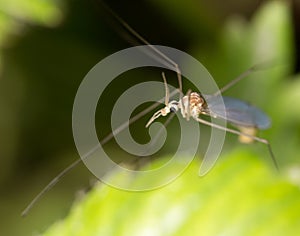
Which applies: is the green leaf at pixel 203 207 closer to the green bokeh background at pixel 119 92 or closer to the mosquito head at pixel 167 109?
the green bokeh background at pixel 119 92

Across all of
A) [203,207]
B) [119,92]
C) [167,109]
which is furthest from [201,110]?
[119,92]

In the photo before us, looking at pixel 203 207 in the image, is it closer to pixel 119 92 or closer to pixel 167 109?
pixel 167 109

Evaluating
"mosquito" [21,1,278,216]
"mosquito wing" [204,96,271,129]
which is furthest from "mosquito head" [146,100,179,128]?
"mosquito wing" [204,96,271,129]

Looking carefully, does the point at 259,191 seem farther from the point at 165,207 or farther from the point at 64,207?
the point at 64,207

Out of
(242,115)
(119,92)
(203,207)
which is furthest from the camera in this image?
(119,92)

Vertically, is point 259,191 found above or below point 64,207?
above

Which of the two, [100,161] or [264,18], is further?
[264,18]

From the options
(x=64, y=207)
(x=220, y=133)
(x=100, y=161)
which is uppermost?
(x=100, y=161)

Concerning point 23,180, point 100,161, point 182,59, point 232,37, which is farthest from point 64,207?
point 232,37
